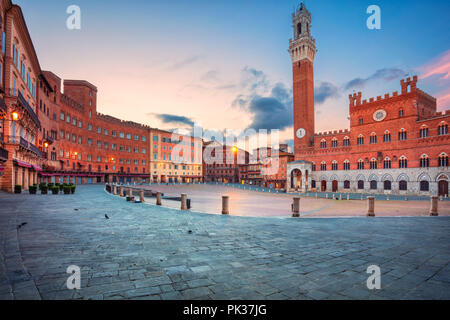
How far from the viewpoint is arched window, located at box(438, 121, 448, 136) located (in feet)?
111

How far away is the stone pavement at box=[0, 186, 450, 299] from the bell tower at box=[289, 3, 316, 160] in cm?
4561

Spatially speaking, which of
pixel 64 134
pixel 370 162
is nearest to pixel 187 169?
pixel 64 134

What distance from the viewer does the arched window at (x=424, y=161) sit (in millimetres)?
35072

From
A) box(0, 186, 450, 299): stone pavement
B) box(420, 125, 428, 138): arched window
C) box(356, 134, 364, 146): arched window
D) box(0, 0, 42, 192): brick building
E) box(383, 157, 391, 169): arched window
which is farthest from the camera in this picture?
box(356, 134, 364, 146): arched window

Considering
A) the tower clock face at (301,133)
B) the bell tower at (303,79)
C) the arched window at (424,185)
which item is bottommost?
the arched window at (424,185)

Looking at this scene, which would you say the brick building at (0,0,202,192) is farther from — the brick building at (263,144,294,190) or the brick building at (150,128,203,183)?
the brick building at (263,144,294,190)

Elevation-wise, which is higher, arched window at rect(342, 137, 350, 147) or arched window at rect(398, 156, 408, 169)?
arched window at rect(342, 137, 350, 147)

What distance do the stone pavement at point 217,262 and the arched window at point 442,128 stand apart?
118 ft

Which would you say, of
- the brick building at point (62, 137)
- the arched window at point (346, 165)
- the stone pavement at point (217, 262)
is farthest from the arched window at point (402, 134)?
the brick building at point (62, 137)

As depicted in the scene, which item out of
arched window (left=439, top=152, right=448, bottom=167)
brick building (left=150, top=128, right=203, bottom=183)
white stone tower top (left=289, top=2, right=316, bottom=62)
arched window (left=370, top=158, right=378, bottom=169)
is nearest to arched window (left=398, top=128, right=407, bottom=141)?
arched window (left=370, top=158, right=378, bottom=169)

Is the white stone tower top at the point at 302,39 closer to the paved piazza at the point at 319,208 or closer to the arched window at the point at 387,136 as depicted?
the arched window at the point at 387,136

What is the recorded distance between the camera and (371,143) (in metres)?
41.9

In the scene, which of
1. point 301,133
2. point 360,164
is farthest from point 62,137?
point 360,164
